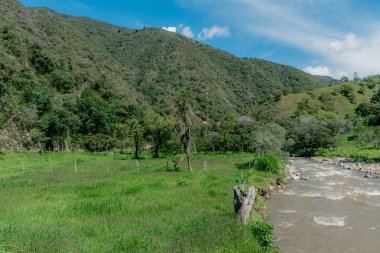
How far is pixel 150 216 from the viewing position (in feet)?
71.5

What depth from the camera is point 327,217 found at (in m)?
27.4

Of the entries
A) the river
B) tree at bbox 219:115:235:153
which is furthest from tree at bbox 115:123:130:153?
the river

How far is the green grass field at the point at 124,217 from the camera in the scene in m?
15.7

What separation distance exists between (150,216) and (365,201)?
76.1 feet

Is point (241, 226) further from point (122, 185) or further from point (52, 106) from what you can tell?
point (52, 106)

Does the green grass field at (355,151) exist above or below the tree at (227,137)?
below

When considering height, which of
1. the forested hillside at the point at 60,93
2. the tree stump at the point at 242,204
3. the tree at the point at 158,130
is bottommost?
the tree stump at the point at 242,204

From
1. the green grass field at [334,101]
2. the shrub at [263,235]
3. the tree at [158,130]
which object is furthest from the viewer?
the green grass field at [334,101]

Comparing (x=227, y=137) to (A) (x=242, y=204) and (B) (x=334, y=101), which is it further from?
(B) (x=334, y=101)

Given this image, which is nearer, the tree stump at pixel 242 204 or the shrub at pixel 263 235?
the shrub at pixel 263 235

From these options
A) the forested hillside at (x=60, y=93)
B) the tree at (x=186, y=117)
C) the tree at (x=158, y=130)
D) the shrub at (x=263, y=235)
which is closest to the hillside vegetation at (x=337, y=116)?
the forested hillside at (x=60, y=93)

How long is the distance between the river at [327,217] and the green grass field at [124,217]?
427 cm

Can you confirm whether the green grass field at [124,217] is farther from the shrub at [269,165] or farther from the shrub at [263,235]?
the shrub at [269,165]

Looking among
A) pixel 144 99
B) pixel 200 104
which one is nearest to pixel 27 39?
pixel 144 99
